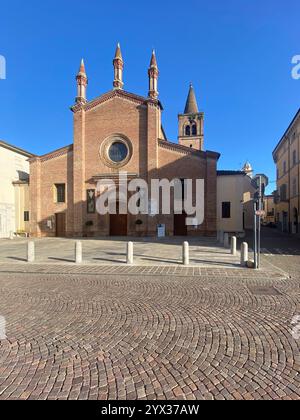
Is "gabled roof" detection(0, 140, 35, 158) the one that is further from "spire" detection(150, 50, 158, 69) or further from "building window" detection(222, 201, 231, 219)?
"building window" detection(222, 201, 231, 219)

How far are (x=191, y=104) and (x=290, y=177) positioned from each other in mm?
25508

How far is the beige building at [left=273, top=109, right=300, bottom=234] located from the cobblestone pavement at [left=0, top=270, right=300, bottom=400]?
21.7 m

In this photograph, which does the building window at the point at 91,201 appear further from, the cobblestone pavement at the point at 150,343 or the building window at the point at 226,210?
the cobblestone pavement at the point at 150,343

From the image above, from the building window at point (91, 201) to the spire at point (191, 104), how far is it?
2859 centimetres

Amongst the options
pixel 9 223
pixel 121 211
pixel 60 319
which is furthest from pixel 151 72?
pixel 60 319

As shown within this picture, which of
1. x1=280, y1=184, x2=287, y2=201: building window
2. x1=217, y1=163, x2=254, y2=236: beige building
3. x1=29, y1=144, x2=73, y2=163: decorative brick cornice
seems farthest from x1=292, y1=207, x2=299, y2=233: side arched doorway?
x1=29, y1=144, x2=73, y2=163: decorative brick cornice

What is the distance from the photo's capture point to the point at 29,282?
7.09m

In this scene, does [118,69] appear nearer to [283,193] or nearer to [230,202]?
[230,202]

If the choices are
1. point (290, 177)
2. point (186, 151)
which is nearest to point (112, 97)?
point (186, 151)

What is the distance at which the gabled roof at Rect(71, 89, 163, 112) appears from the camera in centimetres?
2348

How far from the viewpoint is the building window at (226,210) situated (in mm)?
24125

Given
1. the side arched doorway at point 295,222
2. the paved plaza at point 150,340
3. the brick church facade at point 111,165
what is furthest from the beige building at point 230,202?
the paved plaza at point 150,340

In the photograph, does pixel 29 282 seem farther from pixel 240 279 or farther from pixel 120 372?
pixel 240 279

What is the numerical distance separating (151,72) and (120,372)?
1005 inches
